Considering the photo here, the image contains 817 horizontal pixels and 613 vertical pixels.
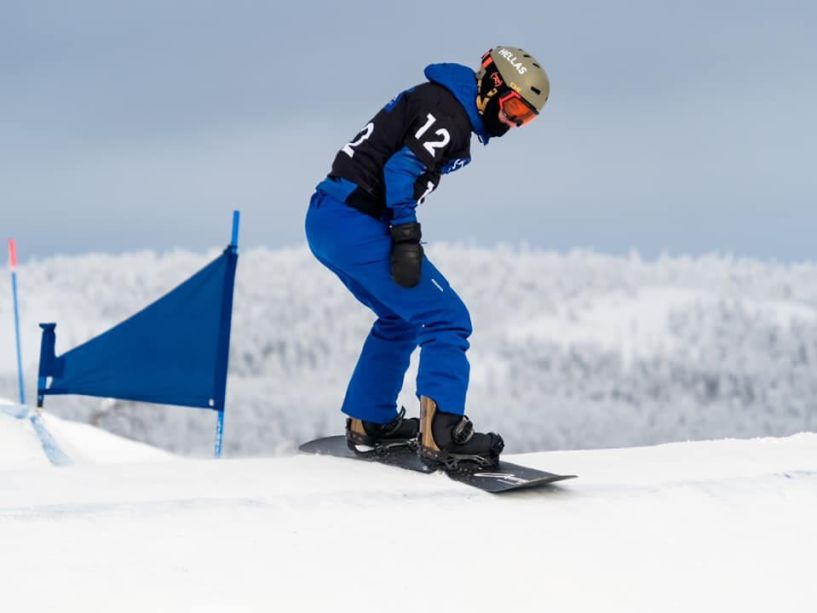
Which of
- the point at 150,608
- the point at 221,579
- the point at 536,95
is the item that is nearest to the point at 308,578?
the point at 221,579

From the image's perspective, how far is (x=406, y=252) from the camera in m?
3.72

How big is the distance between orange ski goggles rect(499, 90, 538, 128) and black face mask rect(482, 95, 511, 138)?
0.02m

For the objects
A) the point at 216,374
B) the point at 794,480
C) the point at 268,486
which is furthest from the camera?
the point at 216,374

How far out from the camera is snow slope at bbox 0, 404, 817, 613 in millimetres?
2779

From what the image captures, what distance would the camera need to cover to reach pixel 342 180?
157 inches

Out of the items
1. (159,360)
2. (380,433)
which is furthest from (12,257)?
(380,433)

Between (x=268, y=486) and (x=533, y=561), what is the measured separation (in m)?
0.89

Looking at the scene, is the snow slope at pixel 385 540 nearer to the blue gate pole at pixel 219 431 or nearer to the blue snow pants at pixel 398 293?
the blue snow pants at pixel 398 293

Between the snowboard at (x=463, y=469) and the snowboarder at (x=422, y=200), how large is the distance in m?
0.06

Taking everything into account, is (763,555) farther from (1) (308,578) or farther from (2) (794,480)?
(1) (308,578)

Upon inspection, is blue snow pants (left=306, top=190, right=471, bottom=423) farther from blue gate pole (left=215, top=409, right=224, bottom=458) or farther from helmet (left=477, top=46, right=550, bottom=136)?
blue gate pole (left=215, top=409, right=224, bottom=458)

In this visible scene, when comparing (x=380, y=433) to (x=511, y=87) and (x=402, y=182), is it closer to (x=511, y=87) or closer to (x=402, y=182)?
(x=402, y=182)

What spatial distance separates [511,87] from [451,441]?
1.26m

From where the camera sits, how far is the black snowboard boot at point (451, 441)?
3871 mm
